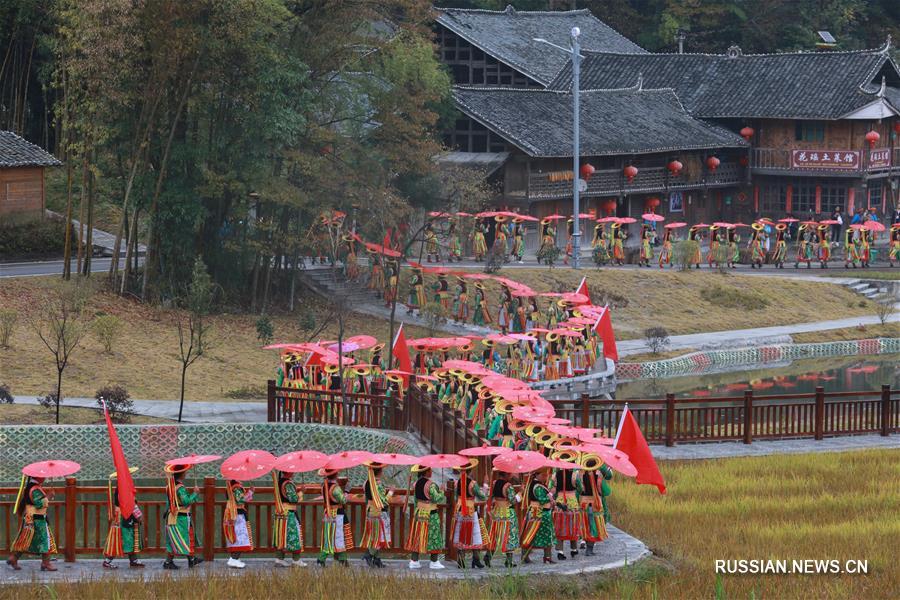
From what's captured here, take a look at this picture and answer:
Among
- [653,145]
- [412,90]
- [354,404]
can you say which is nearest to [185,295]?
[412,90]

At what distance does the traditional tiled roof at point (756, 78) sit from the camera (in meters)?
62.4

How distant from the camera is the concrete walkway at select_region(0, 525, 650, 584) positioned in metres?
19.5

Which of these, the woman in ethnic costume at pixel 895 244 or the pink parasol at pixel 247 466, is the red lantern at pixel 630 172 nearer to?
the woman in ethnic costume at pixel 895 244

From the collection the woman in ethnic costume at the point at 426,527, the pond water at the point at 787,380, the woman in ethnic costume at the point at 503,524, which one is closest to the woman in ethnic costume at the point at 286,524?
the woman in ethnic costume at the point at 426,527

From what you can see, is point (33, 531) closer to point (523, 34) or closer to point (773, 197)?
point (773, 197)

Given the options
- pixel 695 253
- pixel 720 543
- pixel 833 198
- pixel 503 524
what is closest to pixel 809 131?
pixel 833 198

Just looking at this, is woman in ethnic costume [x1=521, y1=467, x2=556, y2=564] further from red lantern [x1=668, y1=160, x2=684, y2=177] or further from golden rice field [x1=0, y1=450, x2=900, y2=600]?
red lantern [x1=668, y1=160, x2=684, y2=177]

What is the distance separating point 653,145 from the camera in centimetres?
5978

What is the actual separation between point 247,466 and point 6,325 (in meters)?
17.7

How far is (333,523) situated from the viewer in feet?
66.6

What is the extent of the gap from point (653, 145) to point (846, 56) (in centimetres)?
982

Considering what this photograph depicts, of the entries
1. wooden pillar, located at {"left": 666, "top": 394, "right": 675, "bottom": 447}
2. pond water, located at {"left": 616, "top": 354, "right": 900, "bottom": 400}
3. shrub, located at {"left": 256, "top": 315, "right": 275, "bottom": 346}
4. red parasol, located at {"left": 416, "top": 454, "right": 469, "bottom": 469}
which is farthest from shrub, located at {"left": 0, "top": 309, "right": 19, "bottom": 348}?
red parasol, located at {"left": 416, "top": 454, "right": 469, "bottom": 469}

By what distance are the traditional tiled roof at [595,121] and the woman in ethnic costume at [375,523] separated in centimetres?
3455

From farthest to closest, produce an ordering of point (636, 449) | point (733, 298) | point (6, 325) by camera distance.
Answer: point (733, 298) < point (6, 325) < point (636, 449)
